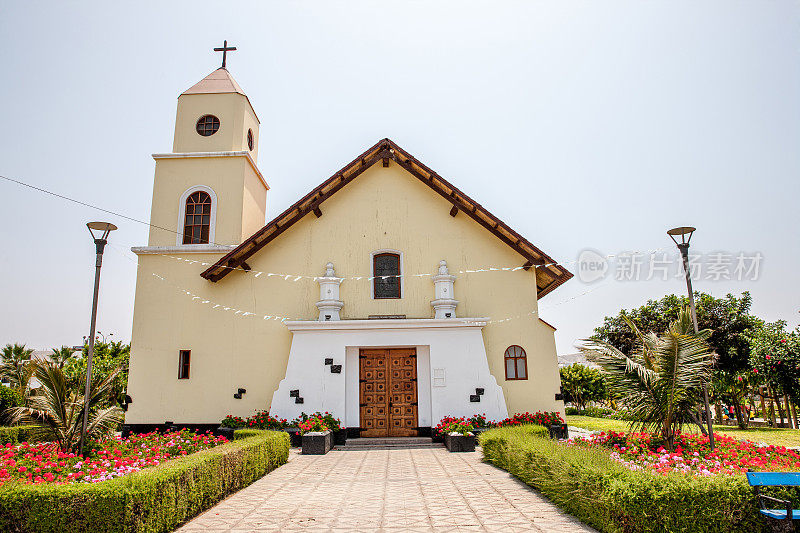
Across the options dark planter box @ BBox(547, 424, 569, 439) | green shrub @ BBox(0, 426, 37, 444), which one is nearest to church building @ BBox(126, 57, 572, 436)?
dark planter box @ BBox(547, 424, 569, 439)

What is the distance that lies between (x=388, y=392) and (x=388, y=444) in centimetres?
158

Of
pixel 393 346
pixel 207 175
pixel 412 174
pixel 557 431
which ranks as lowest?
pixel 557 431

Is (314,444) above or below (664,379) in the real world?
below

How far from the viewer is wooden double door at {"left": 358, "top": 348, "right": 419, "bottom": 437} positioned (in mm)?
15078

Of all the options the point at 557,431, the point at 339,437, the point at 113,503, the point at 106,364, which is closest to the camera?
the point at 113,503

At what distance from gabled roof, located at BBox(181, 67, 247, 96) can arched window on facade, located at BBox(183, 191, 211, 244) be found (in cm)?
364

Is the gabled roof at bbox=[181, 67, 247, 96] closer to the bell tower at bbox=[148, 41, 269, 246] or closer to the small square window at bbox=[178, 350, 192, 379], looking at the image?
→ the bell tower at bbox=[148, 41, 269, 246]

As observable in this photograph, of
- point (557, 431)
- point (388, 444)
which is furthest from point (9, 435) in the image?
point (557, 431)

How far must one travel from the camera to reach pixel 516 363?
15547 millimetres

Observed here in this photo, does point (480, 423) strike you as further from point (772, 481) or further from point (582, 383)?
point (582, 383)

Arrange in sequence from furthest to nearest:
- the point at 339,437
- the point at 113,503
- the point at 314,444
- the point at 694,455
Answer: the point at 339,437 < the point at 314,444 < the point at 694,455 < the point at 113,503

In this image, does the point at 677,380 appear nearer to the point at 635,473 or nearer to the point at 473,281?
the point at 635,473

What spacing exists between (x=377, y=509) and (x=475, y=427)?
7.36m

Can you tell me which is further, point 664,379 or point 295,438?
point 295,438
